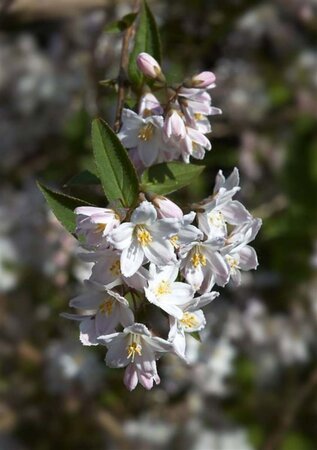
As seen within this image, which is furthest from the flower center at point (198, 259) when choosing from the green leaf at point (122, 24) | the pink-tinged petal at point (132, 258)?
the green leaf at point (122, 24)

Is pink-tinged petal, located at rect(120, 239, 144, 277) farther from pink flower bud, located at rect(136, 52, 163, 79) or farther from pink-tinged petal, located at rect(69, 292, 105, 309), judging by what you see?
pink flower bud, located at rect(136, 52, 163, 79)

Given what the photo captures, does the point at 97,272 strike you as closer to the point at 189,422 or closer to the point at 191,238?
the point at 191,238

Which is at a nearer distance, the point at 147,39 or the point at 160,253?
the point at 160,253

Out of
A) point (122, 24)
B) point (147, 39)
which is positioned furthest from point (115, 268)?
point (122, 24)

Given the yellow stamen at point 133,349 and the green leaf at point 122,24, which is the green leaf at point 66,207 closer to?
the yellow stamen at point 133,349

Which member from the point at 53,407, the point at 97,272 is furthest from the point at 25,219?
the point at 97,272

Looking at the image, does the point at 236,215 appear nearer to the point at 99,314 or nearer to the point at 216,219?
the point at 216,219

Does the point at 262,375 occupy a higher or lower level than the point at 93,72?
lower
